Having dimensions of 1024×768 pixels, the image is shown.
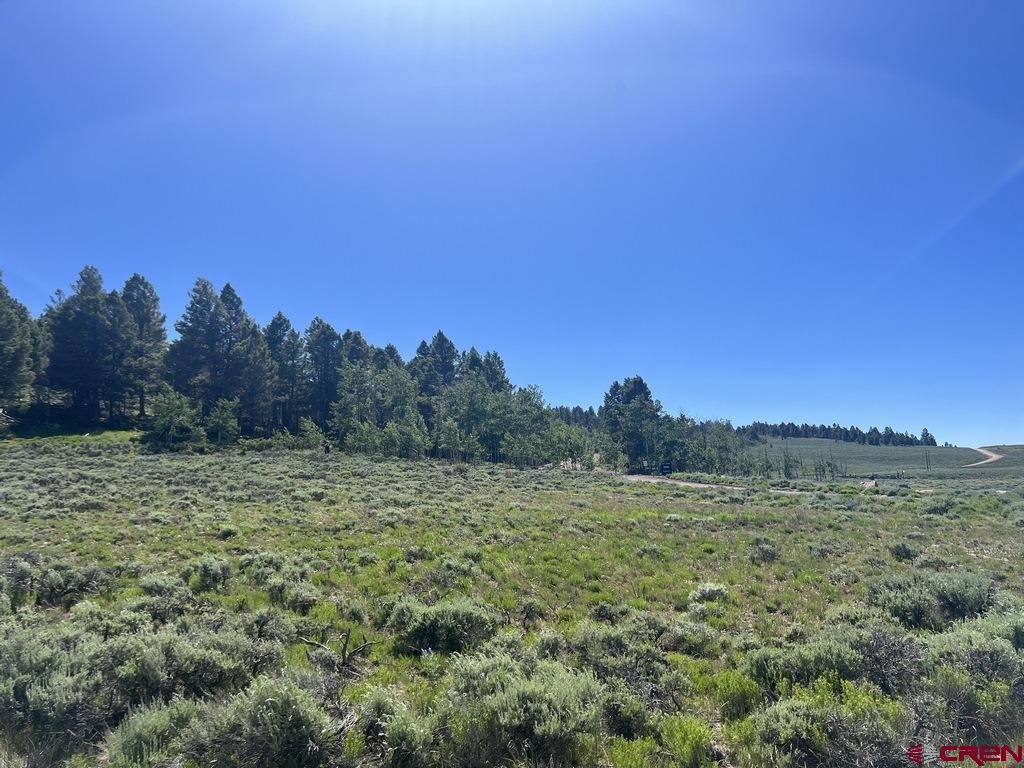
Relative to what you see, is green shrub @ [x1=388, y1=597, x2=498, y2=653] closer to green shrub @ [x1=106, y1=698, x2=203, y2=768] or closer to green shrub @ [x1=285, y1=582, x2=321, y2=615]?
green shrub @ [x1=285, y1=582, x2=321, y2=615]

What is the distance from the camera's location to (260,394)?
6175cm

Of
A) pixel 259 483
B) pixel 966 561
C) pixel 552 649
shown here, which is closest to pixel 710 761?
pixel 552 649

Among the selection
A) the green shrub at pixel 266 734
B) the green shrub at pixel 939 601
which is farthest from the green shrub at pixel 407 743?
the green shrub at pixel 939 601

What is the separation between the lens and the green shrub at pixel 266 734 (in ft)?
12.8

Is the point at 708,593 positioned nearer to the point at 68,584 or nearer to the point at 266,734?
the point at 266,734

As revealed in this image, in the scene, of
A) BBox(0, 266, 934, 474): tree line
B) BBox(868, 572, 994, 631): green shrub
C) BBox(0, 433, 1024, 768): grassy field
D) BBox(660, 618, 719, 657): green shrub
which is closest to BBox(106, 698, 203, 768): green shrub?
BBox(0, 433, 1024, 768): grassy field

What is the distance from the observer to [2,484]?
20.7 m

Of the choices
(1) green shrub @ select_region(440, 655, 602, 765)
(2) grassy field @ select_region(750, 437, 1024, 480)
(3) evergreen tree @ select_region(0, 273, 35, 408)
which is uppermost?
(3) evergreen tree @ select_region(0, 273, 35, 408)

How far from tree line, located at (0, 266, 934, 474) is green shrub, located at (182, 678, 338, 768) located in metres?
48.6

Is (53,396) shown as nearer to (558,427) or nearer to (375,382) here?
(375,382)

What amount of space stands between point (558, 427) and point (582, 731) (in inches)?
2549

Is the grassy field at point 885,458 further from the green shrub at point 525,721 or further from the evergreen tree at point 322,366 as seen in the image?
the green shrub at point 525,721

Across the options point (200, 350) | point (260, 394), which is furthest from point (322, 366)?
point (200, 350)

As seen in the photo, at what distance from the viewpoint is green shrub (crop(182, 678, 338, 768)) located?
3.89 metres
